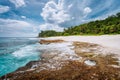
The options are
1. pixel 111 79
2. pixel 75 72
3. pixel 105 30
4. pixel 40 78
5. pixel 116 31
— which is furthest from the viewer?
pixel 105 30

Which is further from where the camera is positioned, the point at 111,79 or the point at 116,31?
the point at 116,31

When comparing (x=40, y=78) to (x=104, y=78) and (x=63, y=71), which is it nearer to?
(x=63, y=71)

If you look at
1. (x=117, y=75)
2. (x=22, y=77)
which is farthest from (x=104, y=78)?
(x=22, y=77)

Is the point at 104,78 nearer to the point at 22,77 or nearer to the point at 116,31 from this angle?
the point at 22,77

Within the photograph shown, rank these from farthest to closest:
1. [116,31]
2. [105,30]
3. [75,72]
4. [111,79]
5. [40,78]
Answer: [105,30], [116,31], [75,72], [40,78], [111,79]

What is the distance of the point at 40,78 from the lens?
7297mm

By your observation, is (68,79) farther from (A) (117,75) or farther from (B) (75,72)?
(A) (117,75)

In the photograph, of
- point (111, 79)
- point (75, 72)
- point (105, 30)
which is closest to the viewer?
point (111, 79)

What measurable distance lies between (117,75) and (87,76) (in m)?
1.90

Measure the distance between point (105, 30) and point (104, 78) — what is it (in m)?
53.4

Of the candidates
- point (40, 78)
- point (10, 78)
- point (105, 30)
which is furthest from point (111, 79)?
point (105, 30)

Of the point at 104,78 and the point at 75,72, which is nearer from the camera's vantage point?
the point at 104,78

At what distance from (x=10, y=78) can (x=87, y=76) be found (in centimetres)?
503

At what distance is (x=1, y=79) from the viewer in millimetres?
7617
